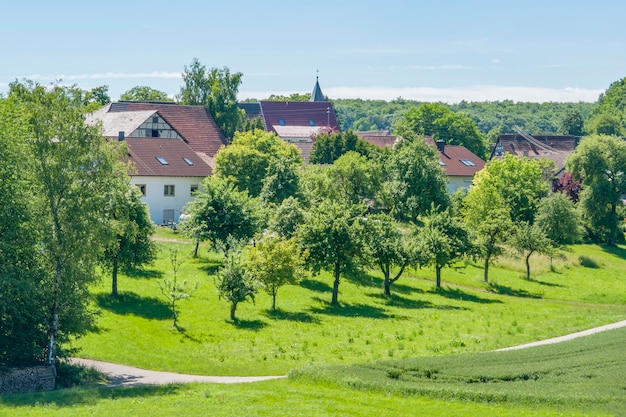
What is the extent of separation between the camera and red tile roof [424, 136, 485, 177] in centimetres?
11031

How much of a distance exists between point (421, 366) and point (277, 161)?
137 ft

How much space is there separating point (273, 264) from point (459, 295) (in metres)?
16.2

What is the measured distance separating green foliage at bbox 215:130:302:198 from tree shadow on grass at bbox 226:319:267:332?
2262 centimetres

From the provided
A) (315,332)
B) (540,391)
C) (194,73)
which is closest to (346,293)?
(315,332)

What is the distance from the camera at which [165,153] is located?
85812mm

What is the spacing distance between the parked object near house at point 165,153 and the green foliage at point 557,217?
31.4m

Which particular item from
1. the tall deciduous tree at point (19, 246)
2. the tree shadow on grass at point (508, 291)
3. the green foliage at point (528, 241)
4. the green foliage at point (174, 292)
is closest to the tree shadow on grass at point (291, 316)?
the green foliage at point (174, 292)

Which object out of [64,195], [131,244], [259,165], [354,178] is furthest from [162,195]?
[64,195]

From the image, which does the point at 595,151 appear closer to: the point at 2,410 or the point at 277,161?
the point at 277,161

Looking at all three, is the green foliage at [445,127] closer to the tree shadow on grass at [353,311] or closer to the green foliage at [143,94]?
the green foliage at [143,94]

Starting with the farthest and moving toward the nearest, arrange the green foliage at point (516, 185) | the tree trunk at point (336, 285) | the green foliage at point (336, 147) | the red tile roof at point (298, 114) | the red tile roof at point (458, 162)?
the red tile roof at point (298, 114) < the red tile roof at point (458, 162) < the green foliage at point (336, 147) < the green foliage at point (516, 185) < the tree trunk at point (336, 285)

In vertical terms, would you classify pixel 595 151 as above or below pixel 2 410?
above

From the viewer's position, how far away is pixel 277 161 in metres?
78.8

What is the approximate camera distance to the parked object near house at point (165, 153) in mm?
81000
